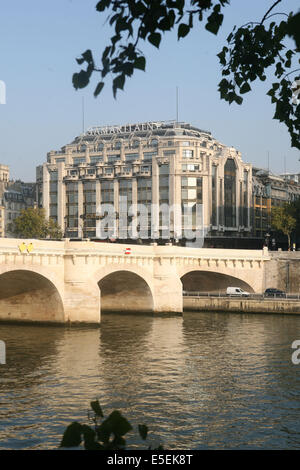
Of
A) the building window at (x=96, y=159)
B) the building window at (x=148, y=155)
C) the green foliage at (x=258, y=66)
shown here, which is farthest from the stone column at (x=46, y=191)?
the green foliage at (x=258, y=66)

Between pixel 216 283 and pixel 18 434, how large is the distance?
204ft

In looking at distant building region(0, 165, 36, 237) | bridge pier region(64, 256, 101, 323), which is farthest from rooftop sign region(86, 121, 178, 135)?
bridge pier region(64, 256, 101, 323)

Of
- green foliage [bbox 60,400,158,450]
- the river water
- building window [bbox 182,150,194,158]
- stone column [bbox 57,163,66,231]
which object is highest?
building window [bbox 182,150,194,158]

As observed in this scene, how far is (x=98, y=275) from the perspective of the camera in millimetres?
63219

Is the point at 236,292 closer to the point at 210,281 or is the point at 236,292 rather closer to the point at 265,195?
the point at 210,281

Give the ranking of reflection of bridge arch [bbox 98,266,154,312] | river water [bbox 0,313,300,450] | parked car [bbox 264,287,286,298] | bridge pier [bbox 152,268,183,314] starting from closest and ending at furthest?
river water [bbox 0,313,300,450]
reflection of bridge arch [bbox 98,266,154,312]
bridge pier [bbox 152,268,183,314]
parked car [bbox 264,287,286,298]

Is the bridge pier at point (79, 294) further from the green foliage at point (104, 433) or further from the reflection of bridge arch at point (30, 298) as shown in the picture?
the green foliage at point (104, 433)

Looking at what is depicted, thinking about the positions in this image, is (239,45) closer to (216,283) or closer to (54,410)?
(54,410)

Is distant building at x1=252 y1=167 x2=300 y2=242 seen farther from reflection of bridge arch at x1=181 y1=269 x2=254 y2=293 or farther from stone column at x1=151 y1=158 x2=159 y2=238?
reflection of bridge arch at x1=181 y1=269 x2=254 y2=293

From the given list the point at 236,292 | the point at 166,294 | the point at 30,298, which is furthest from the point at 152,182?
the point at 30,298

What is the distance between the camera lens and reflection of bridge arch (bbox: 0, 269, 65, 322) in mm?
59969

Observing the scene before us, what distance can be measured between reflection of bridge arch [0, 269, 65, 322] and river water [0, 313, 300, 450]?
1808 mm

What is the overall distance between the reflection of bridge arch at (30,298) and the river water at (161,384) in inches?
71.2

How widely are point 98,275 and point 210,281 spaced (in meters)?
27.5
